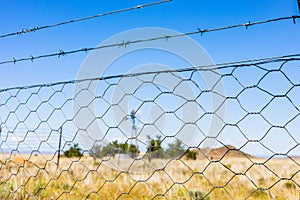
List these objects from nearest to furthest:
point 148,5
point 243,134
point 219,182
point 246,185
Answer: point 243,134 → point 148,5 → point 246,185 → point 219,182

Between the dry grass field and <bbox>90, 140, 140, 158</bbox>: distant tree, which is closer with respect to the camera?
the dry grass field

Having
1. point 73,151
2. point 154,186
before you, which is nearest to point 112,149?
point 73,151

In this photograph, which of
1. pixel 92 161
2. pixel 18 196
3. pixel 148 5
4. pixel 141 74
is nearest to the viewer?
pixel 141 74

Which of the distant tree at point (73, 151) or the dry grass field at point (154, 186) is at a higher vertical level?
the distant tree at point (73, 151)

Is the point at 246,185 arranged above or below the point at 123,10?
below

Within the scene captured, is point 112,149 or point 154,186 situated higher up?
point 112,149

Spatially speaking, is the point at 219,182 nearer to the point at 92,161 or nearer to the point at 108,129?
the point at 108,129

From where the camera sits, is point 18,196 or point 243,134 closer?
point 243,134

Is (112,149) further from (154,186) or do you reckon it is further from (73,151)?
(154,186)

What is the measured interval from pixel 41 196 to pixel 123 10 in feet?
4.49

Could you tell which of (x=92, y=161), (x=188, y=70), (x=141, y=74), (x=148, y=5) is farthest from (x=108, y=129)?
(x=92, y=161)

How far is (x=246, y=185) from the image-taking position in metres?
2.22

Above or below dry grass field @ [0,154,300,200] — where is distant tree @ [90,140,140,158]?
above

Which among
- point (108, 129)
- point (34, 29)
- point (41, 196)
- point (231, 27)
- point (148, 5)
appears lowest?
point (41, 196)
